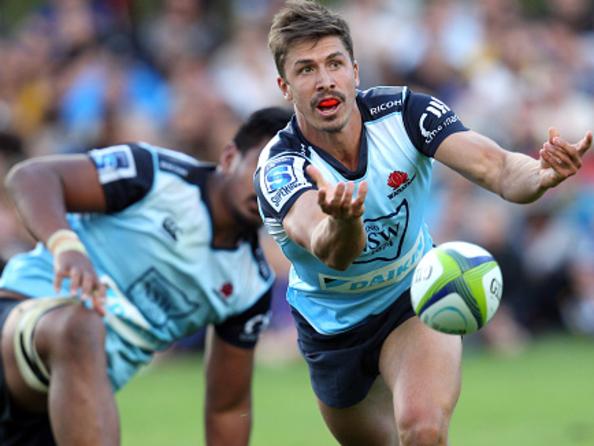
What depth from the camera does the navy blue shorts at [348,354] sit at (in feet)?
19.9

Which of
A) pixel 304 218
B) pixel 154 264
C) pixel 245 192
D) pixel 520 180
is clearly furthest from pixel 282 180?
pixel 154 264

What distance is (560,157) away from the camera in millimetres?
5113

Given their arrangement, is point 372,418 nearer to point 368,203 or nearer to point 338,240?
point 368,203

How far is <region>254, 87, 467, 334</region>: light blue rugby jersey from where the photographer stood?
18.8 ft

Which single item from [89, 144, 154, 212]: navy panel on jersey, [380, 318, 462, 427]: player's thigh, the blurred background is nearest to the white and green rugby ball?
[380, 318, 462, 427]: player's thigh

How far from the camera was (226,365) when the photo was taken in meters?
7.14

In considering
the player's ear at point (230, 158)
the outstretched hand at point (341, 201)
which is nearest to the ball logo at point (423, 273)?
the outstretched hand at point (341, 201)

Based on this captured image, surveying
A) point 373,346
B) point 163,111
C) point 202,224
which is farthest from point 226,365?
point 163,111

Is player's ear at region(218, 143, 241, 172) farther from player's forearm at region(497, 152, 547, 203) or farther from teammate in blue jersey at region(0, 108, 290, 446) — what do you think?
player's forearm at region(497, 152, 547, 203)

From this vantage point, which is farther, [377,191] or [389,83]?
[389,83]

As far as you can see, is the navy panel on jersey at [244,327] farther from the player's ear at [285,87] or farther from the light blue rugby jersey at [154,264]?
the player's ear at [285,87]

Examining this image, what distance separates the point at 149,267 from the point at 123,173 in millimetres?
570

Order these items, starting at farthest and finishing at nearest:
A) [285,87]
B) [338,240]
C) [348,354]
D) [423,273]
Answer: [348,354], [285,87], [423,273], [338,240]

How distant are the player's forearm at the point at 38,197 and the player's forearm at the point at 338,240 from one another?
1900 millimetres
